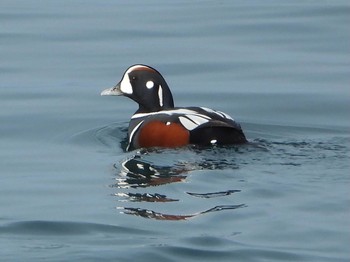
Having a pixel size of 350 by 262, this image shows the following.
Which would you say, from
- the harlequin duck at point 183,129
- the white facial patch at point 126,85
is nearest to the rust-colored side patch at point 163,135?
the harlequin duck at point 183,129

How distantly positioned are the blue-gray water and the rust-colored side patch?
0.51 ft

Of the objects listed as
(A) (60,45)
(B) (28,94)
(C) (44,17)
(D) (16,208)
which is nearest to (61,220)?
(D) (16,208)

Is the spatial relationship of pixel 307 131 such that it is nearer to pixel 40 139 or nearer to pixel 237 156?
pixel 237 156

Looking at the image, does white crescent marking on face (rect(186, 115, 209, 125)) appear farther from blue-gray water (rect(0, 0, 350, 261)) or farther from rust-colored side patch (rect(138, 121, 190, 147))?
blue-gray water (rect(0, 0, 350, 261))

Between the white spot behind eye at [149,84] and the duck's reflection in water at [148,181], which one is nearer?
the duck's reflection in water at [148,181]

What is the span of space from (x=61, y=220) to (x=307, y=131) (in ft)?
13.2

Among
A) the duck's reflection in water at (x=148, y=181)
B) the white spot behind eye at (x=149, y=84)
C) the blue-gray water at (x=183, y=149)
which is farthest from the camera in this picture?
the white spot behind eye at (x=149, y=84)

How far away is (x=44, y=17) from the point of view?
1966cm

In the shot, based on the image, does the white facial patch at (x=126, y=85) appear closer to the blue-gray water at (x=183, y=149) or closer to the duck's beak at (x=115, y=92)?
the duck's beak at (x=115, y=92)

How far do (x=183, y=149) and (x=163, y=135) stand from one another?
10.2 inches

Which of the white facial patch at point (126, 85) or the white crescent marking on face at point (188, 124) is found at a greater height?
the white facial patch at point (126, 85)

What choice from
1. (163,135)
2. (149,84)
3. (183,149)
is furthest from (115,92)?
(183,149)

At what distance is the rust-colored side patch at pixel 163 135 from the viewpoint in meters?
11.5

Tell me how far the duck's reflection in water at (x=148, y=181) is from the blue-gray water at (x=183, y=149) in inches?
0.7
